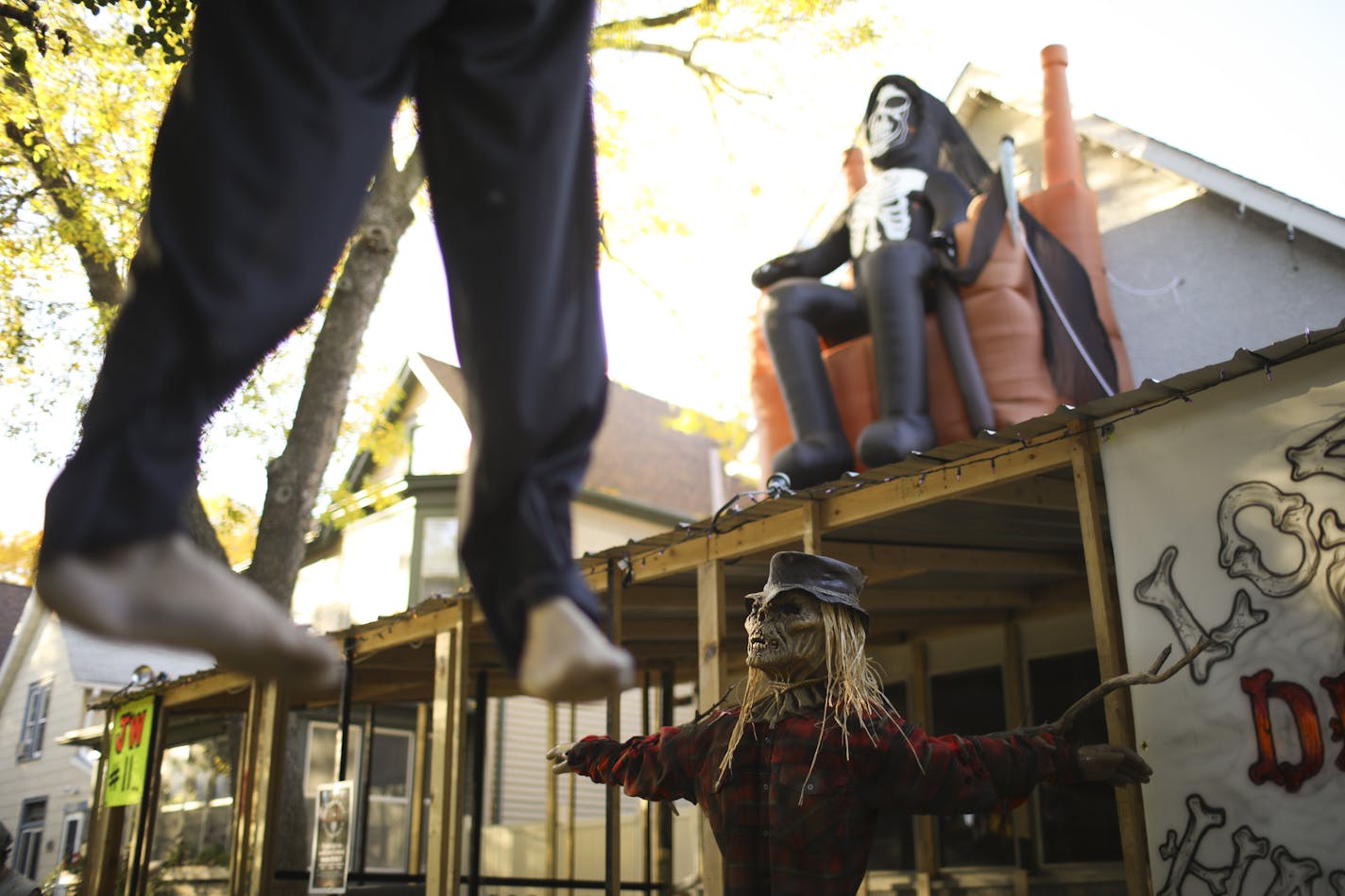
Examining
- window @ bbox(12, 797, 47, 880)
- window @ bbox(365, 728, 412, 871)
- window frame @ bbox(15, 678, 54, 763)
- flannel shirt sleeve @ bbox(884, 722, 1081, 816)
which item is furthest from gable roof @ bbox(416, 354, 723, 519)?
flannel shirt sleeve @ bbox(884, 722, 1081, 816)

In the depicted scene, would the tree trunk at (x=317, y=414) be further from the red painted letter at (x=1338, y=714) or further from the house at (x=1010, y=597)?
the red painted letter at (x=1338, y=714)

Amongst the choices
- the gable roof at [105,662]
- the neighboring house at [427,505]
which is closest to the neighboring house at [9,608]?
the gable roof at [105,662]

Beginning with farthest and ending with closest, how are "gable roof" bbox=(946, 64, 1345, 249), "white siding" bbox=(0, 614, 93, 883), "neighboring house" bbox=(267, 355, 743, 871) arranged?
"white siding" bbox=(0, 614, 93, 883) → "neighboring house" bbox=(267, 355, 743, 871) → "gable roof" bbox=(946, 64, 1345, 249)

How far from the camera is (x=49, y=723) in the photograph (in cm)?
2409

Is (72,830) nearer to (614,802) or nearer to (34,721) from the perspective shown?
(34,721)

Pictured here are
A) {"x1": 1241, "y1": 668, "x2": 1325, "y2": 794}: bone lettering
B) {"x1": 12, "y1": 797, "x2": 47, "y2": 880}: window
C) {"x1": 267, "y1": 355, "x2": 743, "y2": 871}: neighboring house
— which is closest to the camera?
{"x1": 1241, "y1": 668, "x2": 1325, "y2": 794}: bone lettering

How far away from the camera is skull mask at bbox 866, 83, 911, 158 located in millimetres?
9758

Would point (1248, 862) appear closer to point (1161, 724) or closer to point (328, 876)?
point (1161, 724)

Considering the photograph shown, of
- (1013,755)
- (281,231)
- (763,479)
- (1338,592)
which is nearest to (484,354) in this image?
(281,231)

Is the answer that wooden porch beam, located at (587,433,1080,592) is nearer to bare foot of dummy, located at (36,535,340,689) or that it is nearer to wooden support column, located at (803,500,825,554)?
wooden support column, located at (803,500,825,554)

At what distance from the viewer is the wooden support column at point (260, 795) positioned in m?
9.30

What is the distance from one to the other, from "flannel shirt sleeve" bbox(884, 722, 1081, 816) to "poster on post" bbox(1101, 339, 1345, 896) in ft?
2.49

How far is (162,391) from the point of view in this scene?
3.57 ft

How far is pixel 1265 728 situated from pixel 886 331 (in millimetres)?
4895
